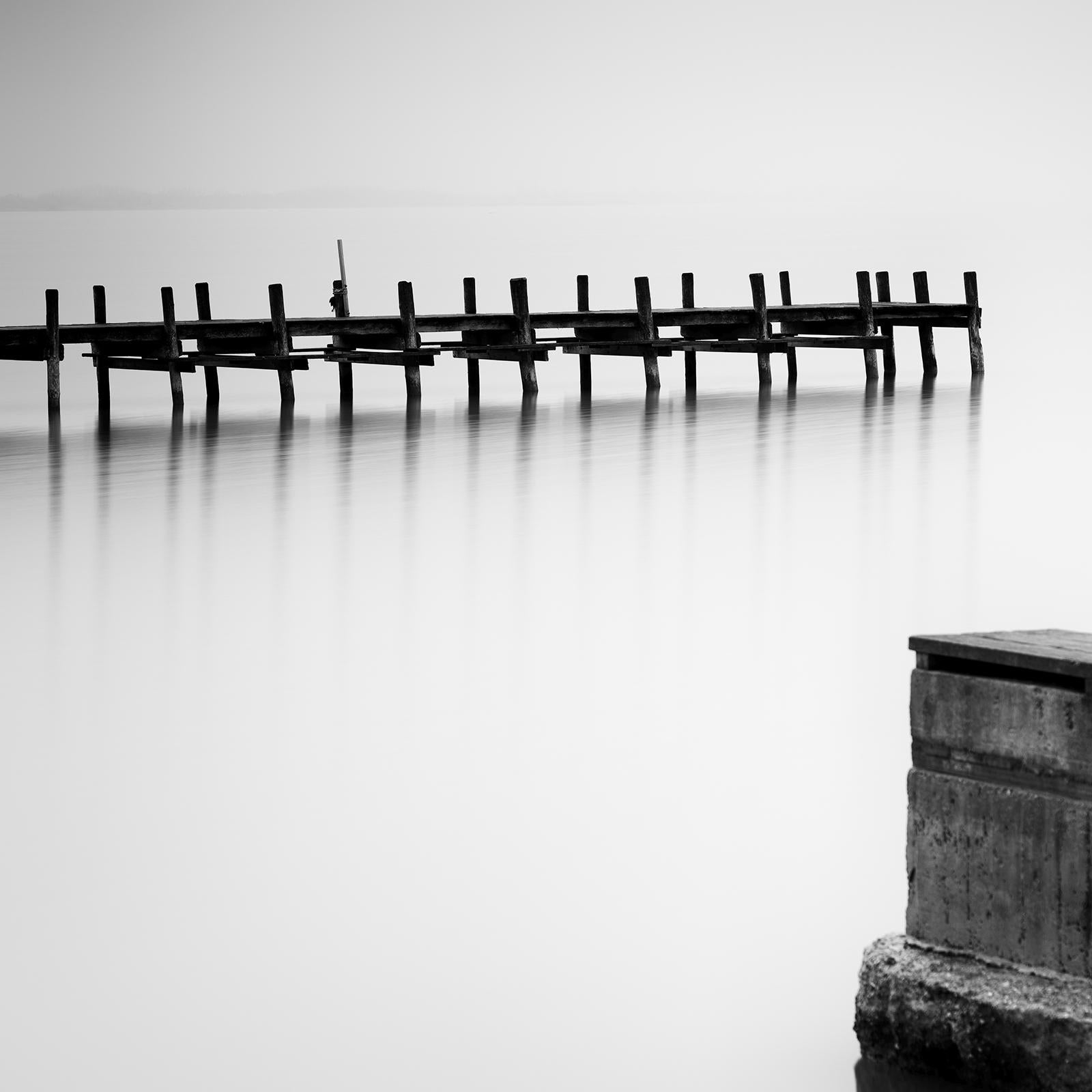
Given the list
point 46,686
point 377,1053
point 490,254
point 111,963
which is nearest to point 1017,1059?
point 377,1053

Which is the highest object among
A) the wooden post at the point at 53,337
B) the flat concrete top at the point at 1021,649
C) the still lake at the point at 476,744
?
the wooden post at the point at 53,337

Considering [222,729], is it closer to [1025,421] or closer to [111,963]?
[111,963]

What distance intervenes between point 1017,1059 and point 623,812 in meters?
1.98

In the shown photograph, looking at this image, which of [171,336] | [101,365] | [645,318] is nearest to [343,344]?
[171,336]

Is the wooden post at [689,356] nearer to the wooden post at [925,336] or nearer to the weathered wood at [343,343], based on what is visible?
the wooden post at [925,336]

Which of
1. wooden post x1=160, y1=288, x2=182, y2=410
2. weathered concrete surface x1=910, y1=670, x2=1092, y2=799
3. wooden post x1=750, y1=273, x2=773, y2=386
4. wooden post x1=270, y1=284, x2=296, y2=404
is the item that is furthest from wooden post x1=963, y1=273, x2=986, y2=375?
weathered concrete surface x1=910, y1=670, x2=1092, y2=799

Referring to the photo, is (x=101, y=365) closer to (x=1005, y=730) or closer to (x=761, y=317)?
(x=761, y=317)

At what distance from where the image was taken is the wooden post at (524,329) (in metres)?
22.4

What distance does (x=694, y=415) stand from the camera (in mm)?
20953

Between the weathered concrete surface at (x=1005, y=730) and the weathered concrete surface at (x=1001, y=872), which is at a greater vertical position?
the weathered concrete surface at (x=1005, y=730)

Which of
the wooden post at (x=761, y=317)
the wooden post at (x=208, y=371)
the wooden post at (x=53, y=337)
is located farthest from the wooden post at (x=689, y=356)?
the wooden post at (x=53, y=337)

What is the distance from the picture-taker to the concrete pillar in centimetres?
321

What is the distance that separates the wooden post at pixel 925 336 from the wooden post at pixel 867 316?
184 cm

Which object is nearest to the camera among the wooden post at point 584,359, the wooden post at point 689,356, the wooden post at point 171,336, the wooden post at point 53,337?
the wooden post at point 53,337
